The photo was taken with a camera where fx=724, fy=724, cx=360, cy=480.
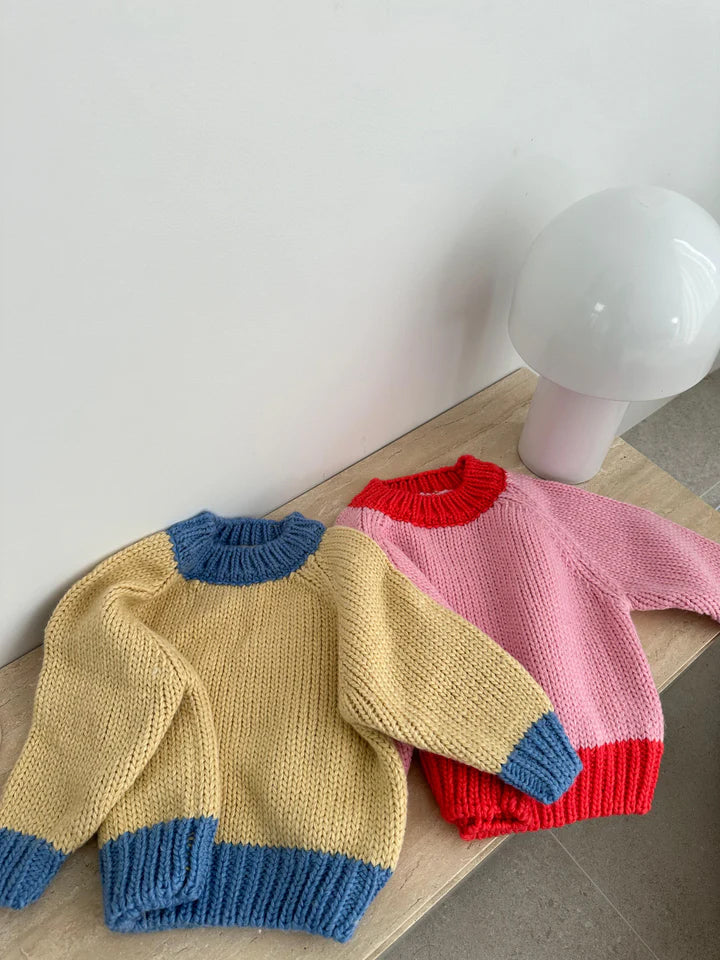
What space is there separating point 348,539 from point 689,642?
0.36 meters

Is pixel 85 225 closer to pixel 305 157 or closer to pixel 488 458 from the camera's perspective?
pixel 305 157

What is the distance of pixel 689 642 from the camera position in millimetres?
719

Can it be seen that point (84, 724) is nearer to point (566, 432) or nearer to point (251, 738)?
point (251, 738)

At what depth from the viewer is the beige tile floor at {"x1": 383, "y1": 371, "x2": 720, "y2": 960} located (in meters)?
0.93

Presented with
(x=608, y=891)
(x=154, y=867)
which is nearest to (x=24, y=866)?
(x=154, y=867)

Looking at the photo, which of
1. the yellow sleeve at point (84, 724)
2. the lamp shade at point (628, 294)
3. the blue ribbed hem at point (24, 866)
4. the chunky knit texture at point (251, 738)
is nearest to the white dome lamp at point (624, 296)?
the lamp shade at point (628, 294)

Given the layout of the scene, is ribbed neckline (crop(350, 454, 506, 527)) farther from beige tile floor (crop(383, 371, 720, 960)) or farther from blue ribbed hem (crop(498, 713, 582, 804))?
beige tile floor (crop(383, 371, 720, 960))

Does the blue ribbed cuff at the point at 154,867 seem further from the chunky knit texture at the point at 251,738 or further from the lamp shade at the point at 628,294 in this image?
the lamp shade at the point at 628,294

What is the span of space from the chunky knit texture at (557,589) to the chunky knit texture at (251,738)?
40mm

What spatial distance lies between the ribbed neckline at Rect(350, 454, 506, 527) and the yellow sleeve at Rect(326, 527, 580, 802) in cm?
11

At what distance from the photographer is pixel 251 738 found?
0.63 m

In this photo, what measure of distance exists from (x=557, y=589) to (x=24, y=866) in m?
0.51

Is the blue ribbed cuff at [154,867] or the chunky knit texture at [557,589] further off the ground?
the chunky knit texture at [557,589]

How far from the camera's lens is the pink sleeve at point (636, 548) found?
714 mm
